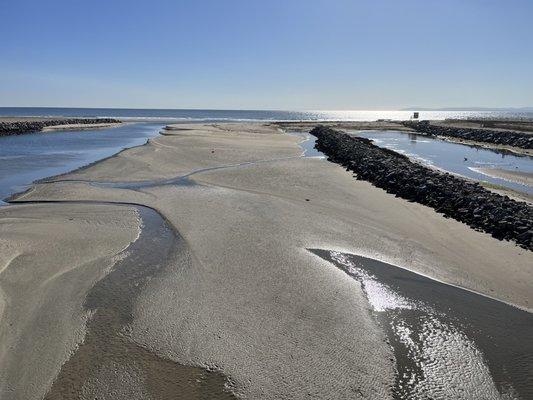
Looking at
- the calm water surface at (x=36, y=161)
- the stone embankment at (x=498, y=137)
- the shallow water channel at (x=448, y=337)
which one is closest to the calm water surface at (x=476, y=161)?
the stone embankment at (x=498, y=137)

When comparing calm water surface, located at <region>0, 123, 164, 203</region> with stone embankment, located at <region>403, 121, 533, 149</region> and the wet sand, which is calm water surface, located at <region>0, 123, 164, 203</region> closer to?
the wet sand

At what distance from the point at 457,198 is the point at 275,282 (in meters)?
8.28

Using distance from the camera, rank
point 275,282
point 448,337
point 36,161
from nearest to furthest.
A: point 448,337 → point 275,282 → point 36,161

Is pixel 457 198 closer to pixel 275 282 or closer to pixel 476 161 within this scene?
pixel 275 282

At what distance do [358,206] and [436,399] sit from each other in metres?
9.74

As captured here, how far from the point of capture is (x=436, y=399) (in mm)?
5402

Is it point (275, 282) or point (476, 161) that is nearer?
point (275, 282)

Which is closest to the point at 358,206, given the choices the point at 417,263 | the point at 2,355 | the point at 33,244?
the point at 417,263

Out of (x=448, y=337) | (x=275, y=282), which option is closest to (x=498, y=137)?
(x=275, y=282)

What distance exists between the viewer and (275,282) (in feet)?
28.2

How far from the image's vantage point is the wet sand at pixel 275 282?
586 cm

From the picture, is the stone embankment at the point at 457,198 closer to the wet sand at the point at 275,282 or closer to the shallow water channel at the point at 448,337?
the wet sand at the point at 275,282

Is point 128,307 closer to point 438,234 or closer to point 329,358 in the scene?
point 329,358

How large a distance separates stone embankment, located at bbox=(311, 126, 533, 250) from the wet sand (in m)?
0.58
